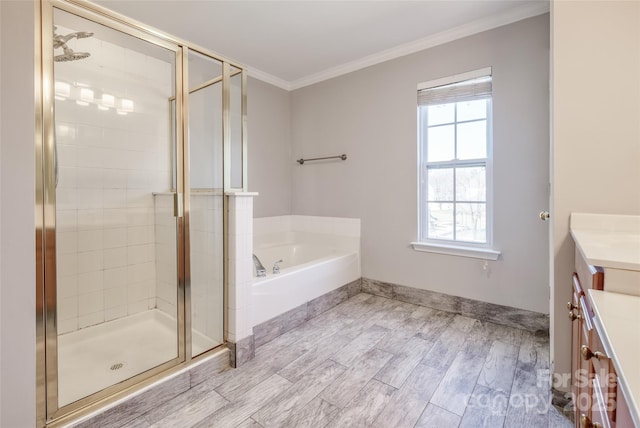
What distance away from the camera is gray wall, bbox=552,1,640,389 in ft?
4.43

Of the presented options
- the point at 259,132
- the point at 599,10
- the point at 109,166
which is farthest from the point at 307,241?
the point at 599,10

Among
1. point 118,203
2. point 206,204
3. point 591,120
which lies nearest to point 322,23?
point 206,204

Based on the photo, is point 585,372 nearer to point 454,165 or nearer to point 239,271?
point 239,271

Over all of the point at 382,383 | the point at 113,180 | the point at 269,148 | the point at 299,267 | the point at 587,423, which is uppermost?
the point at 269,148

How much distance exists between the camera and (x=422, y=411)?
1.49 metres

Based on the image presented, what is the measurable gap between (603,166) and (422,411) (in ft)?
4.74

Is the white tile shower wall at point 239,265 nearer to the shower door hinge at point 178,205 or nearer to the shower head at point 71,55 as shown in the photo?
the shower door hinge at point 178,205

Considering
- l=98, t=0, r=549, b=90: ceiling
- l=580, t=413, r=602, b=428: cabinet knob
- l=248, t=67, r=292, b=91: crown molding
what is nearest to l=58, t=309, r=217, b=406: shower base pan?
l=580, t=413, r=602, b=428: cabinet knob

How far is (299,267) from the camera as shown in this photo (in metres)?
2.60

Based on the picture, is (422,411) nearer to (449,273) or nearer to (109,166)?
(449,273)

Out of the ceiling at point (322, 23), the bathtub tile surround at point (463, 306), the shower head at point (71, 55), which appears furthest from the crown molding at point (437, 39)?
the bathtub tile surround at point (463, 306)

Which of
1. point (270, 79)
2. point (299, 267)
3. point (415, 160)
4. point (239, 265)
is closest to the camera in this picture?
point (239, 265)

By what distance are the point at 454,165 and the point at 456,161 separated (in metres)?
0.04

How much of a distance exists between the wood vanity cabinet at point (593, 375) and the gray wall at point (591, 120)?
316mm
